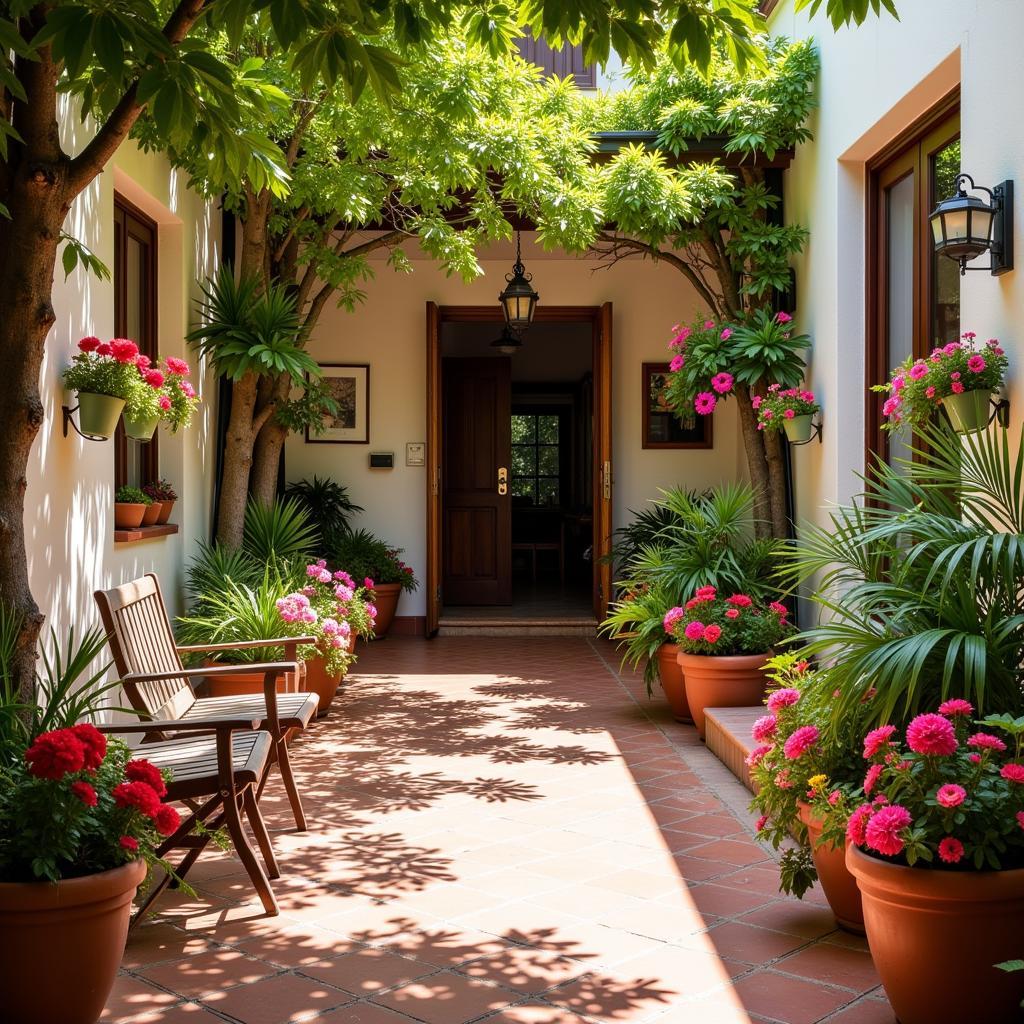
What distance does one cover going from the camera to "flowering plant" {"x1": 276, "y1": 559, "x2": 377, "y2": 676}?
5516mm

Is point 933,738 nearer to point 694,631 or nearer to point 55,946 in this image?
point 55,946

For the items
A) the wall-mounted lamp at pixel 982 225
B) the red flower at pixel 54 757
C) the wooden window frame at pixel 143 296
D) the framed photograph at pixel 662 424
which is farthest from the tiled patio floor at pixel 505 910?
the framed photograph at pixel 662 424

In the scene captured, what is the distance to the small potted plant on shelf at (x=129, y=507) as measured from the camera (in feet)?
17.0

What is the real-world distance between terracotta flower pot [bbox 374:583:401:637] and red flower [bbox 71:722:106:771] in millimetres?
6231

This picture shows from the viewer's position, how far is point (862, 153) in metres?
5.64

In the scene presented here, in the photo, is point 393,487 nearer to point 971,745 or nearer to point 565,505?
point 565,505

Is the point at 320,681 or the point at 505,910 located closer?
the point at 505,910

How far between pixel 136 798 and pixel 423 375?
7.18 m

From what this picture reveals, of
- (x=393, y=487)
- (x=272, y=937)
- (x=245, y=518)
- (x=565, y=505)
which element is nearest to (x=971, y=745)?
(x=272, y=937)

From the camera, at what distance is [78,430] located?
4.29m

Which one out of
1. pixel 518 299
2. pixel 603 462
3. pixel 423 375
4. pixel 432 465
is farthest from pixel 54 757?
pixel 423 375

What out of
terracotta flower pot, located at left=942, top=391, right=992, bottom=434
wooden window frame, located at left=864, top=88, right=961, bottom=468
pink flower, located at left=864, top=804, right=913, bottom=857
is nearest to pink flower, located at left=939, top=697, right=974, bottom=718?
pink flower, located at left=864, top=804, right=913, bottom=857

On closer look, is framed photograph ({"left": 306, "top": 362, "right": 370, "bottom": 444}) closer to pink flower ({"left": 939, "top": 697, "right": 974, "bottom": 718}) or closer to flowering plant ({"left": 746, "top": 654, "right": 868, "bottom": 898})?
flowering plant ({"left": 746, "top": 654, "right": 868, "bottom": 898})

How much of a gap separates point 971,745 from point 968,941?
418 millimetres
